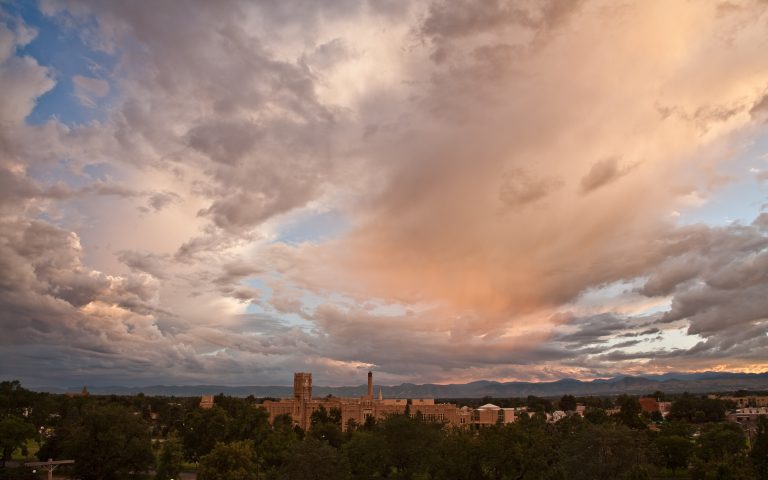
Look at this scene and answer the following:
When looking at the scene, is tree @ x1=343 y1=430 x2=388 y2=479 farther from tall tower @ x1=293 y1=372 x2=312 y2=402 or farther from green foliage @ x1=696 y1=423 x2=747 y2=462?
tall tower @ x1=293 y1=372 x2=312 y2=402

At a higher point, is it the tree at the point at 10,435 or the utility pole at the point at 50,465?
the tree at the point at 10,435

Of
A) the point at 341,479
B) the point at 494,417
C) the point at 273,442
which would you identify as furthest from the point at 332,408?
the point at 341,479

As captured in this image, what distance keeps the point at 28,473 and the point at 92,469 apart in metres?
6.69

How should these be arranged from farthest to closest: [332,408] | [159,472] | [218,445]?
[332,408], [159,472], [218,445]

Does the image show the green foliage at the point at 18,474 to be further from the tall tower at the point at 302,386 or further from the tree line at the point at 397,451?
the tall tower at the point at 302,386

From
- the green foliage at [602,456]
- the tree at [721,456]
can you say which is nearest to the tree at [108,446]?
the green foliage at [602,456]

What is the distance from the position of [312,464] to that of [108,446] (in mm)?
32970

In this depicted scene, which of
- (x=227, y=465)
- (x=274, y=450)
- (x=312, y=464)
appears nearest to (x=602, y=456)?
(x=312, y=464)

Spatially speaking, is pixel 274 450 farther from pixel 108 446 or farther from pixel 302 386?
pixel 302 386

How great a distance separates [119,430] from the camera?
71312mm

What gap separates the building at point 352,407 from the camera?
146m

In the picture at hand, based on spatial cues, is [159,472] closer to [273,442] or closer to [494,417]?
[273,442]

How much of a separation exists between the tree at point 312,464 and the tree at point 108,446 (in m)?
27.9

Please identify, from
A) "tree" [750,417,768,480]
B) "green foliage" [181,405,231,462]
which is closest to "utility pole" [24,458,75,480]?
"green foliage" [181,405,231,462]
